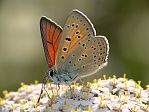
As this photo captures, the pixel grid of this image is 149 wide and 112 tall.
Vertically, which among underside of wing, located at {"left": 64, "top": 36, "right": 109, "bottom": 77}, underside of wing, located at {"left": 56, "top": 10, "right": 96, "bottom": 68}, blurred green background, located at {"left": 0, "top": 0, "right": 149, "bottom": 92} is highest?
blurred green background, located at {"left": 0, "top": 0, "right": 149, "bottom": 92}

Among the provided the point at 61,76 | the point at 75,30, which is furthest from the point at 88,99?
the point at 75,30

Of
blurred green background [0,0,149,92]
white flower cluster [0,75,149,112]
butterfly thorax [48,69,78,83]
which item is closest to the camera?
white flower cluster [0,75,149,112]

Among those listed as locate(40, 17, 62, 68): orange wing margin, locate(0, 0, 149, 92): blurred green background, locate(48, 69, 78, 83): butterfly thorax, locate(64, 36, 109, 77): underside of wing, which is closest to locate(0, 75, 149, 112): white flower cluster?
locate(48, 69, 78, 83): butterfly thorax

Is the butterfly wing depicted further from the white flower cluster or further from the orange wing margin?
the white flower cluster

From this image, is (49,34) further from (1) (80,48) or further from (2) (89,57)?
(2) (89,57)

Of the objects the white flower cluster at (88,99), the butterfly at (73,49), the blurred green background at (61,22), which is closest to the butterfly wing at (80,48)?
the butterfly at (73,49)

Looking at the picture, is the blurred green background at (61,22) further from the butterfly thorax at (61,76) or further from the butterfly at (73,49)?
the butterfly thorax at (61,76)

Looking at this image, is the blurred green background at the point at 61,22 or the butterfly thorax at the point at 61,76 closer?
the butterfly thorax at the point at 61,76
